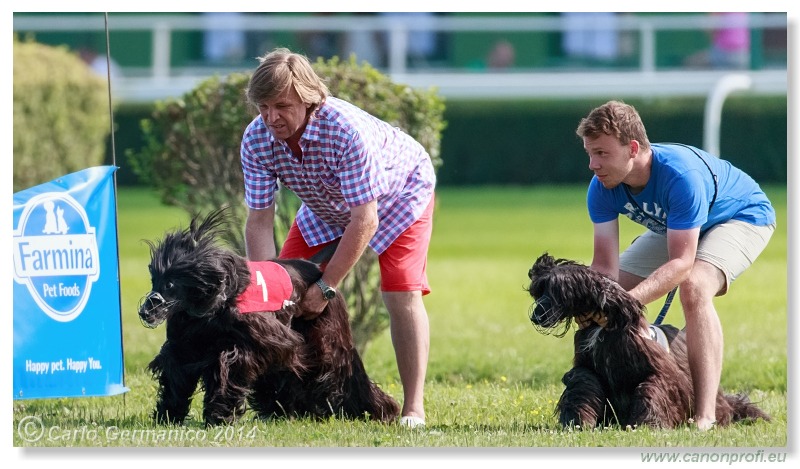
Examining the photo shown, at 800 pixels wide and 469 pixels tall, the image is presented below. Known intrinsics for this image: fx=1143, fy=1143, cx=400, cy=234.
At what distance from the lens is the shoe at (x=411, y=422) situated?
214 inches

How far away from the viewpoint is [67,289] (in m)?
5.61

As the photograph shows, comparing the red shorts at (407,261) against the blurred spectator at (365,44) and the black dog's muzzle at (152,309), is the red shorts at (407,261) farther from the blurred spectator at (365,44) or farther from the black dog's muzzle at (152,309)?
the blurred spectator at (365,44)

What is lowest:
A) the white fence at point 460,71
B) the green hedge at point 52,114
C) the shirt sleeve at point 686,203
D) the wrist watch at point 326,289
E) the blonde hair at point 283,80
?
the wrist watch at point 326,289

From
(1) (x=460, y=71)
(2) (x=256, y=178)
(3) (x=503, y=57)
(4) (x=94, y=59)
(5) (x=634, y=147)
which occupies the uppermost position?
(3) (x=503, y=57)

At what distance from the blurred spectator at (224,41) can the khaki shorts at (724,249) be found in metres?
19.1

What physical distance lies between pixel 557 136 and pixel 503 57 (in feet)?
8.74

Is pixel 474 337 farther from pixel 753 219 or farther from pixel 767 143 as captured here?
pixel 767 143

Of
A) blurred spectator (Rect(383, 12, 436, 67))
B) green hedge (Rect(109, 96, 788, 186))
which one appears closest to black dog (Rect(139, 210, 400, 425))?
green hedge (Rect(109, 96, 788, 186))

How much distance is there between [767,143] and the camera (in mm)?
22188

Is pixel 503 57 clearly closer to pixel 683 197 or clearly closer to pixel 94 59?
pixel 94 59

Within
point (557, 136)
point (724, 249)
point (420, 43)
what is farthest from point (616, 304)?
point (420, 43)

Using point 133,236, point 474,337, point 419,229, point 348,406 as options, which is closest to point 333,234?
point 419,229

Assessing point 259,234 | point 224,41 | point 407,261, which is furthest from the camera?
point 224,41

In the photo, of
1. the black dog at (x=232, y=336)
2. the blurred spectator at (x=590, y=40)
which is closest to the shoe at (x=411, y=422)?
the black dog at (x=232, y=336)
